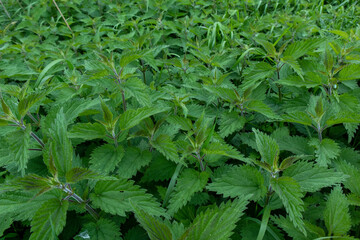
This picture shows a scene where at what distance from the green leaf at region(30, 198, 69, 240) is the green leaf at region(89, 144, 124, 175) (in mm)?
331

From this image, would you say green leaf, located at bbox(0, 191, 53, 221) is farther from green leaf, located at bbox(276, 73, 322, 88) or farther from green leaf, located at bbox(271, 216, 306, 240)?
green leaf, located at bbox(276, 73, 322, 88)

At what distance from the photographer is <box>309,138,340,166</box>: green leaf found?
1577 millimetres

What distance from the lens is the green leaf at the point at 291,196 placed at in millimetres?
1206

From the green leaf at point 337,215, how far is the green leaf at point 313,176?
9cm

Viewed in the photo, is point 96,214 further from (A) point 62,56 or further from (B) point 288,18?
(B) point 288,18

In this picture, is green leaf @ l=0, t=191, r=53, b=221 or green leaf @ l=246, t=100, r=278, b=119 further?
green leaf @ l=246, t=100, r=278, b=119

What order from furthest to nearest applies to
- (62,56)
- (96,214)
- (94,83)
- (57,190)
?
(62,56) → (94,83) → (96,214) → (57,190)

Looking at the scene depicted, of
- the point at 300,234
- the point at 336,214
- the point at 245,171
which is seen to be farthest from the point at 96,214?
the point at 336,214

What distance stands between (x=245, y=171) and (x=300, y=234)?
1.36 ft

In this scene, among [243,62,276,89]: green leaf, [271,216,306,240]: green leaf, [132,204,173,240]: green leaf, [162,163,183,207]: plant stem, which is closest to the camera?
[132,204,173,240]: green leaf

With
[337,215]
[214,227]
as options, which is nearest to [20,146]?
[214,227]

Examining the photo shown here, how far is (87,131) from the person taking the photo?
1.56 meters

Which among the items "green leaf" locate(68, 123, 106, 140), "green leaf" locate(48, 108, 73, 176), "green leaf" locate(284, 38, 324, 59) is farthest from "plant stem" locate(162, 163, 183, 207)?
"green leaf" locate(284, 38, 324, 59)

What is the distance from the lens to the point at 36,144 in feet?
5.29
